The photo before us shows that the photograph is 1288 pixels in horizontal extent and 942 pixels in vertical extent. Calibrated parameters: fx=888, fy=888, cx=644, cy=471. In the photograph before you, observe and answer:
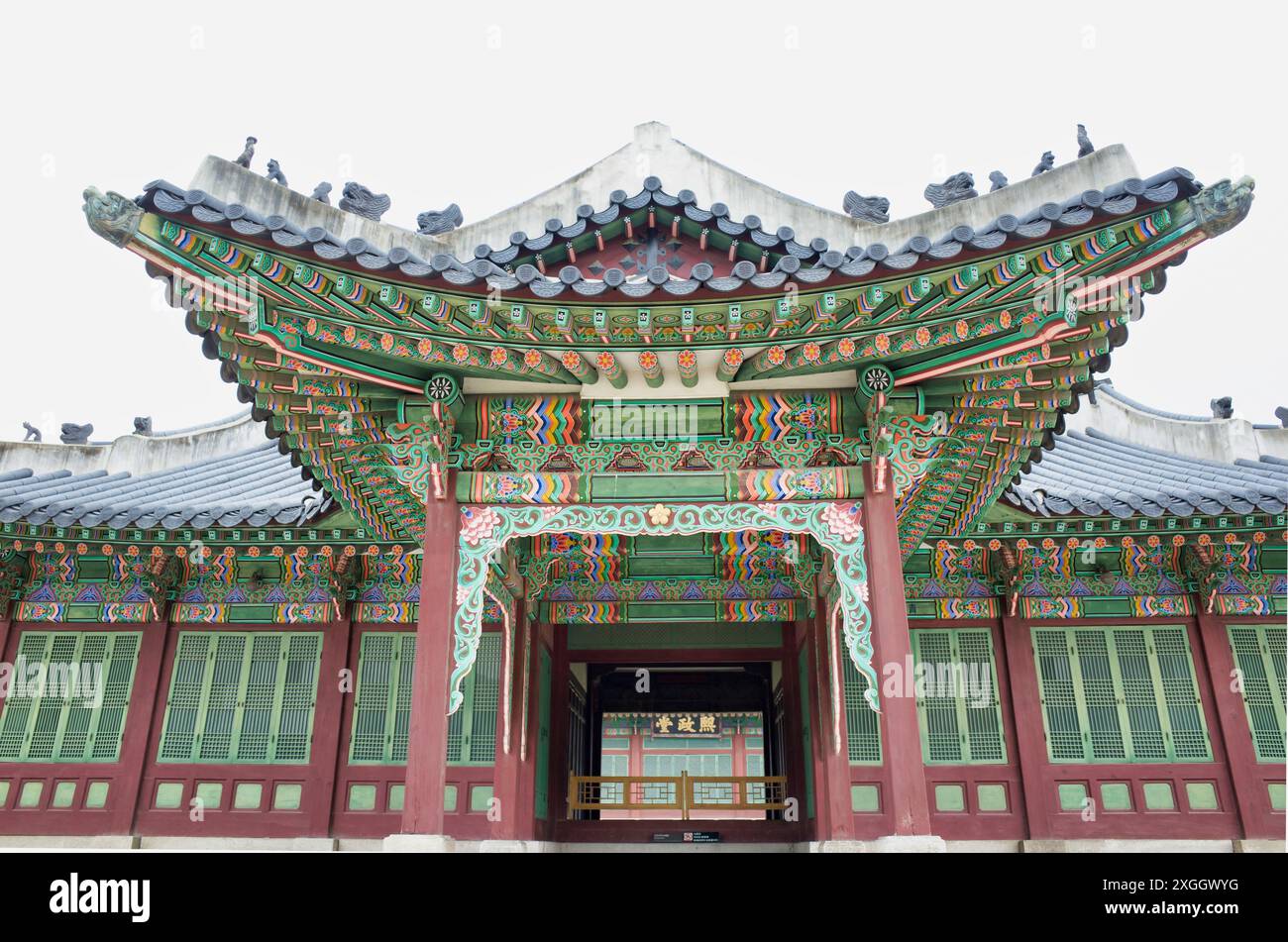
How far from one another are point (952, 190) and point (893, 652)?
4475 millimetres

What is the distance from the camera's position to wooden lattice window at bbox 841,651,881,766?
10.1 meters

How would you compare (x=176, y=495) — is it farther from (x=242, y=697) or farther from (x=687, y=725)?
(x=687, y=725)

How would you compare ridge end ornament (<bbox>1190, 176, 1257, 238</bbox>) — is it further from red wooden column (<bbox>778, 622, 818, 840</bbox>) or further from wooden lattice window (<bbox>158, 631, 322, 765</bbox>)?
wooden lattice window (<bbox>158, 631, 322, 765</bbox>)

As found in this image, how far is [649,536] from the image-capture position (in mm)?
9914

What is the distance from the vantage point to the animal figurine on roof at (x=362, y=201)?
325 inches

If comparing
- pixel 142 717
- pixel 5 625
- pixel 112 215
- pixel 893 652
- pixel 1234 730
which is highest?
→ pixel 112 215

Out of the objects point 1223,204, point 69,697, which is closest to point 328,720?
→ point 69,697

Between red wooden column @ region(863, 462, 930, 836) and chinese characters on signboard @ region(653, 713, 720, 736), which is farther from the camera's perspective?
chinese characters on signboard @ region(653, 713, 720, 736)

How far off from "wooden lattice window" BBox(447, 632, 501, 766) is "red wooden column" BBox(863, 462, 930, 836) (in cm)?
485

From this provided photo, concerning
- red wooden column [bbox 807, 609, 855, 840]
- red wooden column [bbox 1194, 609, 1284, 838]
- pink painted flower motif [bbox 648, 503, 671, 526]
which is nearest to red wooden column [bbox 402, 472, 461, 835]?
pink painted flower motif [bbox 648, 503, 671, 526]

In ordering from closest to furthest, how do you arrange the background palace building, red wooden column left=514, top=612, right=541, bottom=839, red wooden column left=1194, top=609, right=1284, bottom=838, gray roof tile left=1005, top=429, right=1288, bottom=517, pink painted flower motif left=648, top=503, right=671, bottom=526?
the background palace building → pink painted flower motif left=648, top=503, right=671, bottom=526 → gray roof tile left=1005, top=429, right=1288, bottom=517 → red wooden column left=514, top=612, right=541, bottom=839 → red wooden column left=1194, top=609, right=1284, bottom=838

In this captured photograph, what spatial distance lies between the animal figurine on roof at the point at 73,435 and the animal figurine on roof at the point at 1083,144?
13301 mm
